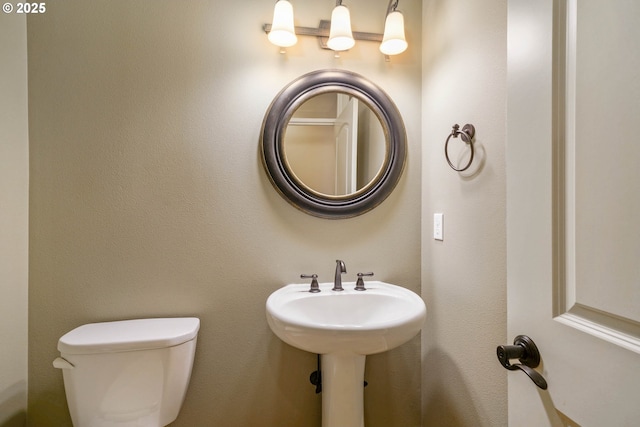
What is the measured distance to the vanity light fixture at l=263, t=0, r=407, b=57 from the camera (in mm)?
1229

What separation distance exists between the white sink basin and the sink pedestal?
15 cm

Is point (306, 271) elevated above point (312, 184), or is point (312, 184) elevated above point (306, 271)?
point (312, 184)

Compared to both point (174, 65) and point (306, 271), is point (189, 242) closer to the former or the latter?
point (306, 271)

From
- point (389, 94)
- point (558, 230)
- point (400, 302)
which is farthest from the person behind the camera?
point (389, 94)

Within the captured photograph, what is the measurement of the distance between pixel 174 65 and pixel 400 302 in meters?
1.49

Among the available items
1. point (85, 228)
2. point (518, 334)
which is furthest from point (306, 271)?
point (85, 228)

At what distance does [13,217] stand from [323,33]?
159cm

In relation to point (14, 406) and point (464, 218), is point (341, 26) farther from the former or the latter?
point (14, 406)

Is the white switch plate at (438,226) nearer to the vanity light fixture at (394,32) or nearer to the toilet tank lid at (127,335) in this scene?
the vanity light fixture at (394,32)

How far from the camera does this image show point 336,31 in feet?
4.11

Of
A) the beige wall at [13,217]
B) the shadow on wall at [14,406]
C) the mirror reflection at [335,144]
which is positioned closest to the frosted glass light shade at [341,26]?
the mirror reflection at [335,144]

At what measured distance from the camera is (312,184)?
4.47 feet

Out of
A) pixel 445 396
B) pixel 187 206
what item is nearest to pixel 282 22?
pixel 187 206

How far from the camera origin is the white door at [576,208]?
16.0 inches
